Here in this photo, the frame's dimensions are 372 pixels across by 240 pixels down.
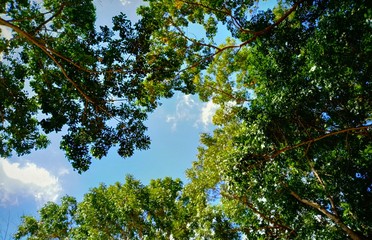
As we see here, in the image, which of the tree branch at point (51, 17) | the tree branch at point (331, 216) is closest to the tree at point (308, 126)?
the tree branch at point (331, 216)

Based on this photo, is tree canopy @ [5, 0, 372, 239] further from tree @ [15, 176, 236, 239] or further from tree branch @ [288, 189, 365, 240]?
tree @ [15, 176, 236, 239]

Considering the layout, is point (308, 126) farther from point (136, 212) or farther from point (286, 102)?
point (136, 212)

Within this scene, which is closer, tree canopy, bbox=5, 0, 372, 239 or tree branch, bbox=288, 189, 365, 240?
tree canopy, bbox=5, 0, 372, 239

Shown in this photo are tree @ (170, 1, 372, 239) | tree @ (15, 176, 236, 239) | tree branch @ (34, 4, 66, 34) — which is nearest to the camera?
tree @ (170, 1, 372, 239)

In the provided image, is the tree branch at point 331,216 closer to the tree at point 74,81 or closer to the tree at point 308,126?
the tree at point 308,126

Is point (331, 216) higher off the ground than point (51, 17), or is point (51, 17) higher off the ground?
point (51, 17)

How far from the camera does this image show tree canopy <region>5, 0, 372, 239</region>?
21.3 ft

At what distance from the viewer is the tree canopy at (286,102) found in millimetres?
6480

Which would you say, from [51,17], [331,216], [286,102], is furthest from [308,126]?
[51,17]

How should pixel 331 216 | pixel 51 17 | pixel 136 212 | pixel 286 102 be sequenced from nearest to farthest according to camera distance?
pixel 286 102
pixel 51 17
pixel 331 216
pixel 136 212

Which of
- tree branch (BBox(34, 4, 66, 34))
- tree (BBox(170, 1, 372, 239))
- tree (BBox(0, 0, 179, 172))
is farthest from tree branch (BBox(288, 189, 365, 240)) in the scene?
tree branch (BBox(34, 4, 66, 34))

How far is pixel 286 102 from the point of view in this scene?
6.65 m

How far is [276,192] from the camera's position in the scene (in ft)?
33.7

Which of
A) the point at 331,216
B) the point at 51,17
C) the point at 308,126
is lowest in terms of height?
the point at 331,216
